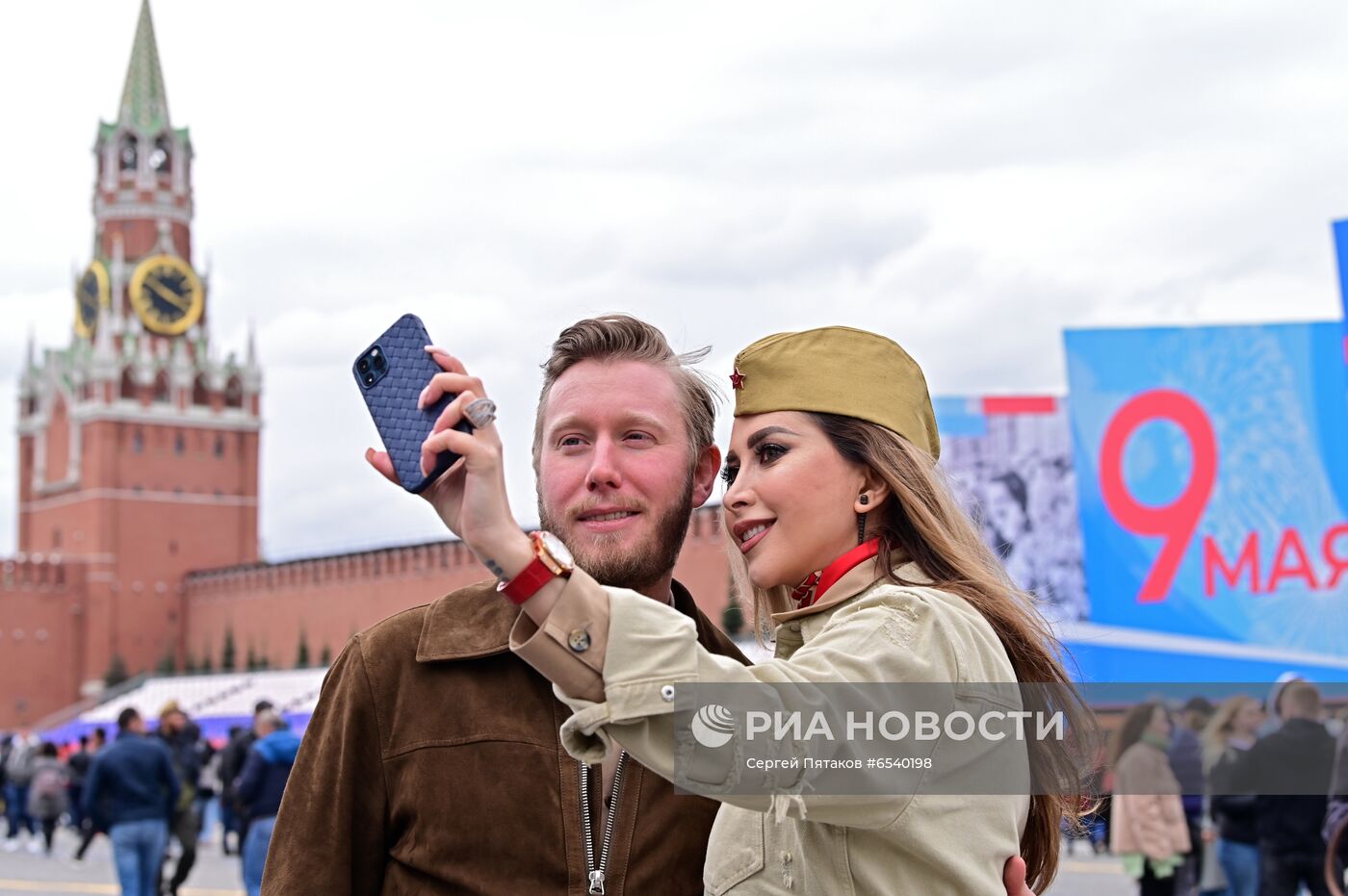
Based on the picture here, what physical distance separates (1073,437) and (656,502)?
14.9 meters

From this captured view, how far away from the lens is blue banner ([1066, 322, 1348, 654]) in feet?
50.0

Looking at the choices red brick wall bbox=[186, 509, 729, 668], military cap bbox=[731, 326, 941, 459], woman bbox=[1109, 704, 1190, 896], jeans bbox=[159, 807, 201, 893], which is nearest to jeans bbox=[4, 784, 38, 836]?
jeans bbox=[159, 807, 201, 893]

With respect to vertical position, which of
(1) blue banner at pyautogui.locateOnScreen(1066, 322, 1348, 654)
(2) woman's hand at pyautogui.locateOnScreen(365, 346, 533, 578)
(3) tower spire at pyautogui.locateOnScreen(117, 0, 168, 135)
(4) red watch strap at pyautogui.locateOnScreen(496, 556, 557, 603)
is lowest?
(4) red watch strap at pyautogui.locateOnScreen(496, 556, 557, 603)

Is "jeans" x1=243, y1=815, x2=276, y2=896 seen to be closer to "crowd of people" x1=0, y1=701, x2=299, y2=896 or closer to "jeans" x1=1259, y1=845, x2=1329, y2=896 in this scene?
"crowd of people" x1=0, y1=701, x2=299, y2=896

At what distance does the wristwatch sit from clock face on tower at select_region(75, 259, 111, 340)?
202 ft

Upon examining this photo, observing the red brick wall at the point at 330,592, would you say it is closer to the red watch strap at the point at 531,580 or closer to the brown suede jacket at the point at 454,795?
the brown suede jacket at the point at 454,795

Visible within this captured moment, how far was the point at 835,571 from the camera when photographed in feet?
5.74

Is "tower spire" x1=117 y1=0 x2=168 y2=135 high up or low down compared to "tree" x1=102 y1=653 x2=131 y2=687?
up

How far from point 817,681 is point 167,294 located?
62104 mm

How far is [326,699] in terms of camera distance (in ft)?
7.18

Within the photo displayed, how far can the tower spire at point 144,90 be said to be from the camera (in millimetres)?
61750

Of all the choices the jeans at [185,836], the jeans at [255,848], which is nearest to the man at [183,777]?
the jeans at [185,836]

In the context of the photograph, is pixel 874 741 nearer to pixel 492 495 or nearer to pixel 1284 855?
pixel 492 495

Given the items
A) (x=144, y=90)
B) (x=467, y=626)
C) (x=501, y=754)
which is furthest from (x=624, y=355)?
(x=144, y=90)
